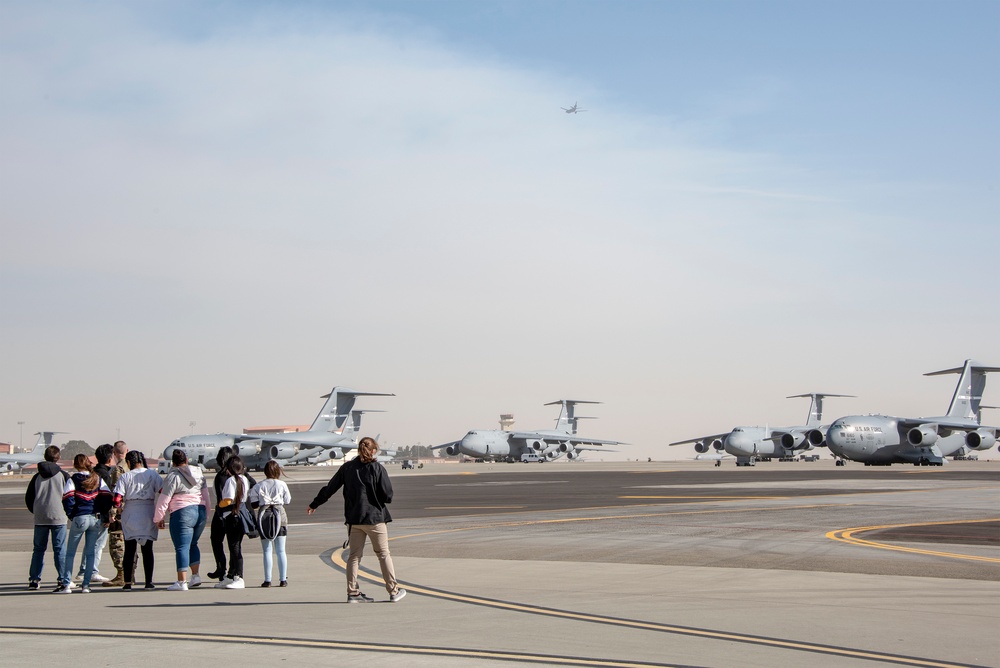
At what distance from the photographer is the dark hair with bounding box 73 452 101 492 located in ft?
49.1

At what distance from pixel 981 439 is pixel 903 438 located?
405 inches

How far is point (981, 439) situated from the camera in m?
87.1

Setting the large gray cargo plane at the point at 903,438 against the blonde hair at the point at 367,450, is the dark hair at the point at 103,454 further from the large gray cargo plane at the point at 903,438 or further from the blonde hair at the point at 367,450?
the large gray cargo plane at the point at 903,438

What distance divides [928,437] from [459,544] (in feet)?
227

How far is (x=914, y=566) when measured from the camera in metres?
16.0

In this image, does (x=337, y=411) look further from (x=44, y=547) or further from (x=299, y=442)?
(x=44, y=547)

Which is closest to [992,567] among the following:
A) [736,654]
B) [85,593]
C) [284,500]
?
[736,654]

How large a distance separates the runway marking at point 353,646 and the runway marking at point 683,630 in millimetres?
1569

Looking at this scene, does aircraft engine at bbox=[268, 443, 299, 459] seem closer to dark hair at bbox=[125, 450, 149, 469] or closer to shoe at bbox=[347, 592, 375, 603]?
dark hair at bbox=[125, 450, 149, 469]

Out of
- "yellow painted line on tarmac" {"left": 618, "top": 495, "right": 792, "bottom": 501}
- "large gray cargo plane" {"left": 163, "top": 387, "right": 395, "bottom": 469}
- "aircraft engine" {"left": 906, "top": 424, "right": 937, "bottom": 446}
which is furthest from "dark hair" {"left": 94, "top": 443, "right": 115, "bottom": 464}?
"aircraft engine" {"left": 906, "top": 424, "right": 937, "bottom": 446}

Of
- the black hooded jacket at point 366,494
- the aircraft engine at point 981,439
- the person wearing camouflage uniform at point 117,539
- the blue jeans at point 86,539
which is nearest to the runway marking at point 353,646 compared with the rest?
the black hooded jacket at point 366,494

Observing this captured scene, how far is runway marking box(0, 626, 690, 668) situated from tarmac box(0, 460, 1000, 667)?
31 mm

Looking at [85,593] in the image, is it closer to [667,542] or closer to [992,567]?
[667,542]

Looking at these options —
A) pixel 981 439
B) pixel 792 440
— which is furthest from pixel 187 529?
pixel 792 440
